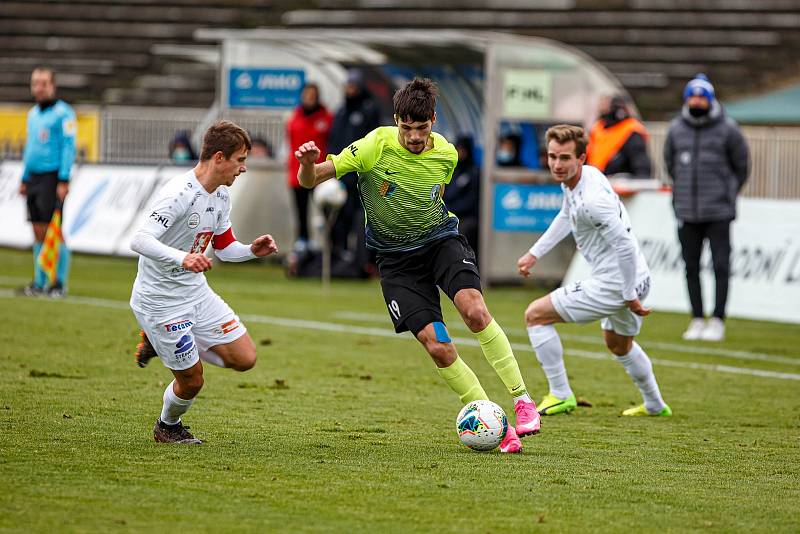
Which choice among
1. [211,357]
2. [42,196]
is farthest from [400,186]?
[42,196]

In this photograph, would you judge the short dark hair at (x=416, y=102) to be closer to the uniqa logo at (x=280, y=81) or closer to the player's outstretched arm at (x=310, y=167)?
the player's outstretched arm at (x=310, y=167)

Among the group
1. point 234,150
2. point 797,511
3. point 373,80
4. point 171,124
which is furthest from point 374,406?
point 171,124

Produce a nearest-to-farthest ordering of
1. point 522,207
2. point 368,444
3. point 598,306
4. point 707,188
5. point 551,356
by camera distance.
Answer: point 368,444 → point 598,306 → point 551,356 → point 707,188 → point 522,207

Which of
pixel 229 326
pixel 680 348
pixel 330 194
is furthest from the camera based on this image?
pixel 330 194

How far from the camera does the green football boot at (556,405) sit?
8234 mm

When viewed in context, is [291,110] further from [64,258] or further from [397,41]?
[64,258]

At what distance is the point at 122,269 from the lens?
1831 centimetres

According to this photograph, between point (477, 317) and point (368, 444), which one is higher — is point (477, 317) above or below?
above

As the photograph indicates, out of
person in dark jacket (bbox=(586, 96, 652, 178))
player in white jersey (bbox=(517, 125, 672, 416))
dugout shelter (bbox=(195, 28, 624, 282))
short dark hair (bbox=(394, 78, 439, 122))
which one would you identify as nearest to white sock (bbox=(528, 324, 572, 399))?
player in white jersey (bbox=(517, 125, 672, 416))

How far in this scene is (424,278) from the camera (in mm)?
7086

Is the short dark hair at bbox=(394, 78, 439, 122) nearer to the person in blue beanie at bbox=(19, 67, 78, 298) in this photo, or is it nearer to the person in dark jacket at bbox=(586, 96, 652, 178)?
the person in blue beanie at bbox=(19, 67, 78, 298)

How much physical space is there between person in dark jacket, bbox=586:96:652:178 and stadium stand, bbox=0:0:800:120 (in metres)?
12.9

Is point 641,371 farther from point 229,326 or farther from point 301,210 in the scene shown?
point 301,210

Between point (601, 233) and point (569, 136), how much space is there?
622mm
